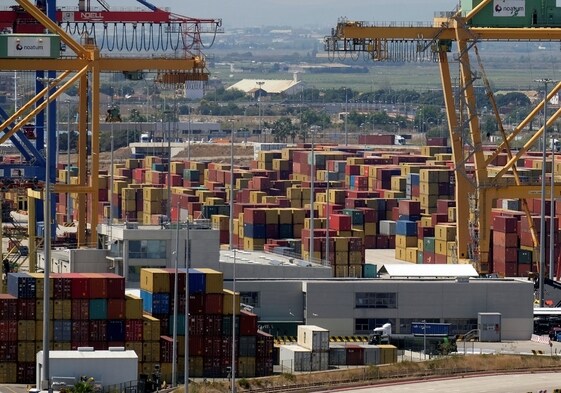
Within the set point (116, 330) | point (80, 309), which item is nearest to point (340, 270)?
point (116, 330)

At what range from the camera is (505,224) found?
86.3m

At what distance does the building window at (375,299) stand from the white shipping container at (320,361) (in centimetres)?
654

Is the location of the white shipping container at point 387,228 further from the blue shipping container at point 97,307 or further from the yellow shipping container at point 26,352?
the yellow shipping container at point 26,352

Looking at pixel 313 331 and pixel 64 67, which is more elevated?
pixel 64 67

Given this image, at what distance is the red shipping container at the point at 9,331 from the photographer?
55.6 meters

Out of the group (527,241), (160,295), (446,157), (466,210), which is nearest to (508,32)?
(466,210)

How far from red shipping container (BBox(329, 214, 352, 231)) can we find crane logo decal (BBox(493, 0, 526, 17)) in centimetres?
1388

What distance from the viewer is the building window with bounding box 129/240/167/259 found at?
6619 cm

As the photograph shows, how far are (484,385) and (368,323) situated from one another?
10.2 metres

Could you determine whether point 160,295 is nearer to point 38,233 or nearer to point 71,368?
point 71,368

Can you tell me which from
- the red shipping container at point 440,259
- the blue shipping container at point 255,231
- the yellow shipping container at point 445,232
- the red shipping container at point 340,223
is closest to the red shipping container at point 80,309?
the red shipping container at point 340,223

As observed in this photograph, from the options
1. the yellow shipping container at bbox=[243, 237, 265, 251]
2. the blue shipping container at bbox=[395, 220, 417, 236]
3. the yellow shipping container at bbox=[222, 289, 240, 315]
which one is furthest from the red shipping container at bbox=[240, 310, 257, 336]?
the blue shipping container at bbox=[395, 220, 417, 236]

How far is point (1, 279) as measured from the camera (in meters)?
64.7

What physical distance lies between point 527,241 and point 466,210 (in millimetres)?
8162
